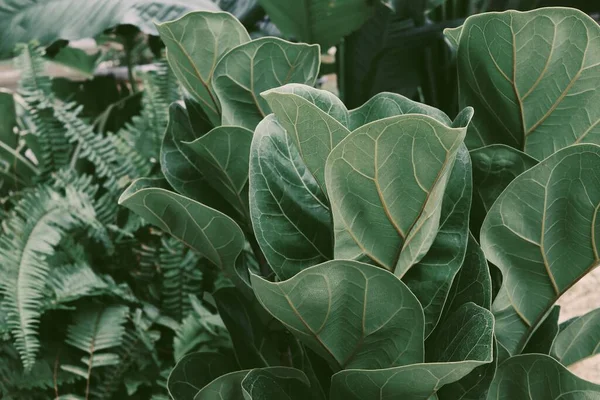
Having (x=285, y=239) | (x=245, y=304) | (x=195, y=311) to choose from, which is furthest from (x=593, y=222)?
(x=195, y=311)

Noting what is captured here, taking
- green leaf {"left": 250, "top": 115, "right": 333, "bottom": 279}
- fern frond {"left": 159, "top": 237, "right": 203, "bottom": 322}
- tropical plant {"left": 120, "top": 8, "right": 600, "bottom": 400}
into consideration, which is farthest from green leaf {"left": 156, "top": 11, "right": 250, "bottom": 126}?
fern frond {"left": 159, "top": 237, "right": 203, "bottom": 322}

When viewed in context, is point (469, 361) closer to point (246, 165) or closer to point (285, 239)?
point (285, 239)

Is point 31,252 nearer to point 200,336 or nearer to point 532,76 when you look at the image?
point 200,336

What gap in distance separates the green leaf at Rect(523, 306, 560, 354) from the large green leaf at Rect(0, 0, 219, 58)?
107cm

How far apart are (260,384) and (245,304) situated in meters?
0.15

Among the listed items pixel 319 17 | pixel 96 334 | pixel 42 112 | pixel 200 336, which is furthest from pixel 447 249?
pixel 42 112

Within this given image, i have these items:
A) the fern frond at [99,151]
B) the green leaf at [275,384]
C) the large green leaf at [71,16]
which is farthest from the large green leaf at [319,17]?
the green leaf at [275,384]

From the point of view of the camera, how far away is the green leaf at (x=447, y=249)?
1.59ft

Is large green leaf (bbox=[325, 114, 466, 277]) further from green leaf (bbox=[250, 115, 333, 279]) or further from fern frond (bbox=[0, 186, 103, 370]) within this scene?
fern frond (bbox=[0, 186, 103, 370])

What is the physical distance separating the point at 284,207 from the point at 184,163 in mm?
185

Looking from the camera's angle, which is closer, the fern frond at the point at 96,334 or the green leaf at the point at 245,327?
the green leaf at the point at 245,327

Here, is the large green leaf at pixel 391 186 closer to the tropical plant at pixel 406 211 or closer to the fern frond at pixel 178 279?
the tropical plant at pixel 406 211

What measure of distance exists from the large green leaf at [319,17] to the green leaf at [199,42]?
928mm

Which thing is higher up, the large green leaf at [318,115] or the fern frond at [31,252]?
the large green leaf at [318,115]
